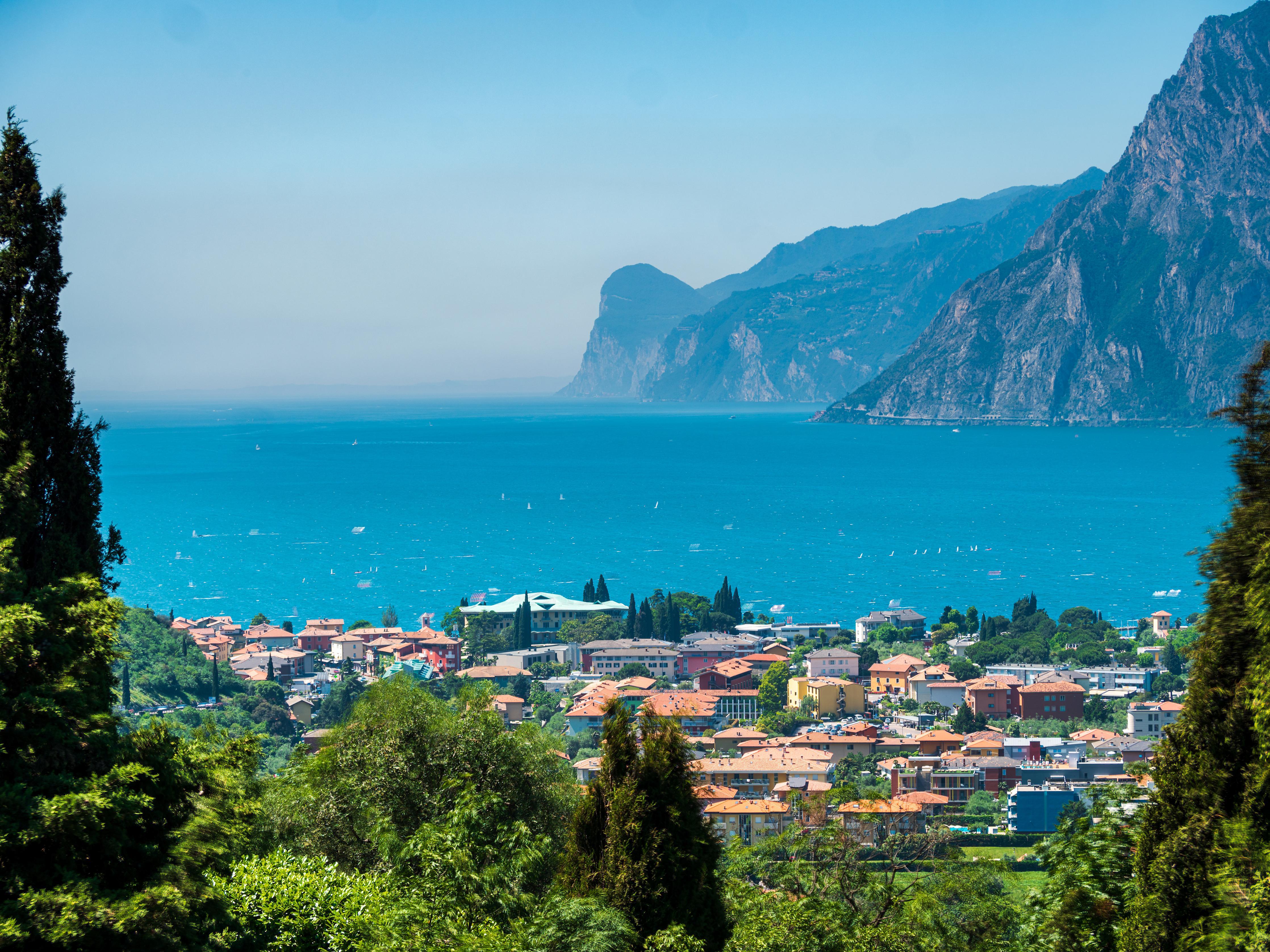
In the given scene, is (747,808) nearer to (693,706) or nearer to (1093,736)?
(693,706)

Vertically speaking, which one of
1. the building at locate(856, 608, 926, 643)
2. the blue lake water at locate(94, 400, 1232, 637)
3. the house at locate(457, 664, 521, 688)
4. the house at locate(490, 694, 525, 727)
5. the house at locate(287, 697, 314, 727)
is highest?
the blue lake water at locate(94, 400, 1232, 637)

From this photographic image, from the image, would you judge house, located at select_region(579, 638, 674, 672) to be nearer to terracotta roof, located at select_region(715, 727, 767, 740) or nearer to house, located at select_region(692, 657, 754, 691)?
house, located at select_region(692, 657, 754, 691)

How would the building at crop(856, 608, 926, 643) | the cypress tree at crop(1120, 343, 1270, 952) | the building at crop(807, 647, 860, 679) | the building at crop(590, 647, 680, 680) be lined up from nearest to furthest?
the cypress tree at crop(1120, 343, 1270, 952)
the building at crop(807, 647, 860, 679)
the building at crop(590, 647, 680, 680)
the building at crop(856, 608, 926, 643)

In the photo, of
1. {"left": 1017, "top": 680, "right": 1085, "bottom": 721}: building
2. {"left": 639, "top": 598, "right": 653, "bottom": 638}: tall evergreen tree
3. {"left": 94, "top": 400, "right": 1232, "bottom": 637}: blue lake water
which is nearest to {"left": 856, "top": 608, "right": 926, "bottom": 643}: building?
{"left": 94, "top": 400, "right": 1232, "bottom": 637}: blue lake water

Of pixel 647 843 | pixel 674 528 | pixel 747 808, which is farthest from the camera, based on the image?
pixel 674 528

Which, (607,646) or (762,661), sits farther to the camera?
(607,646)

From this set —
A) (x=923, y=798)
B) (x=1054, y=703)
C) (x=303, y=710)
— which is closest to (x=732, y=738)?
(x=923, y=798)
